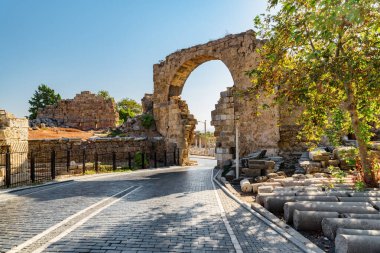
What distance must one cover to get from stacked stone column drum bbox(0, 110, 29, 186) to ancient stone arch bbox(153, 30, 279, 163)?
9.81 metres

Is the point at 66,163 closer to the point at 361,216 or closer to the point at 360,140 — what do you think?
the point at 360,140

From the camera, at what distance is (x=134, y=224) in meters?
5.43

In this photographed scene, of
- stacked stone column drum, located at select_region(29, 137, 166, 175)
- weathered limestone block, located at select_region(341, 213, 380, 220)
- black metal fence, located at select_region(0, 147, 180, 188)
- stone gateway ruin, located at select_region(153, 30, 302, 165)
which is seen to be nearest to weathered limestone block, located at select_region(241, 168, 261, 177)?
stone gateway ruin, located at select_region(153, 30, 302, 165)

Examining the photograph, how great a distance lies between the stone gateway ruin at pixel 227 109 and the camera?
1513 centimetres

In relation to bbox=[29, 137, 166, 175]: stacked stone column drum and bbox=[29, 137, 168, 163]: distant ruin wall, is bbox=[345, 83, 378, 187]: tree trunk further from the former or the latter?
bbox=[29, 137, 168, 163]: distant ruin wall

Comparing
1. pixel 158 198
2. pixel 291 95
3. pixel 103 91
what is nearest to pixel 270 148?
pixel 291 95

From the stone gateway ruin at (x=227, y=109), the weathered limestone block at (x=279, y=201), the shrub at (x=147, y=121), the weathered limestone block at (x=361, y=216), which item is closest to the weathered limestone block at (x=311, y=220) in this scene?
the weathered limestone block at (x=361, y=216)

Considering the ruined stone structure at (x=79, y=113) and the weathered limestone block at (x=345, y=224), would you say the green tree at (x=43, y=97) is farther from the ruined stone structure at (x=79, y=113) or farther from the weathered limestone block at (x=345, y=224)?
the weathered limestone block at (x=345, y=224)

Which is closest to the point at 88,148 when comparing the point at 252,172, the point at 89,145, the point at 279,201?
the point at 89,145

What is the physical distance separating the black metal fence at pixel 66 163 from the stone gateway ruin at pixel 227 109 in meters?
2.83

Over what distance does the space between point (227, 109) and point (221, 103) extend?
0.52 meters

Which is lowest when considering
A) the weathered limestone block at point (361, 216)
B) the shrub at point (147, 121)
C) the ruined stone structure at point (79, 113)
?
the weathered limestone block at point (361, 216)

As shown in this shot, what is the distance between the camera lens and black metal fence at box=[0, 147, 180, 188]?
1128 centimetres

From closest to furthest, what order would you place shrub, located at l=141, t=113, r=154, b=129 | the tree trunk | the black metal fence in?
the tree trunk < the black metal fence < shrub, located at l=141, t=113, r=154, b=129
